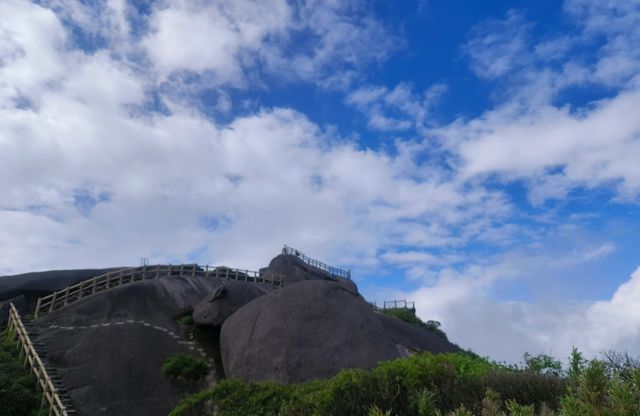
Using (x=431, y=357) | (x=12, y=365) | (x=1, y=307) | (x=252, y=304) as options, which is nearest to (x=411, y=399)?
(x=431, y=357)

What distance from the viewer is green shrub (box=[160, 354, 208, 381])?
2452 cm

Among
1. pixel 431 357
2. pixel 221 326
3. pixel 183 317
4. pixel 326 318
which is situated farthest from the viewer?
pixel 183 317

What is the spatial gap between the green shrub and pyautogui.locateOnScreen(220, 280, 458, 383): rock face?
1368 millimetres

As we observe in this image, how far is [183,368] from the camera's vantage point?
24.7 m

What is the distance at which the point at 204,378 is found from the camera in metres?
24.9

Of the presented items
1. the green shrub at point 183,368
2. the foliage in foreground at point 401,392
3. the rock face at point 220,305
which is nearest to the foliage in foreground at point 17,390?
the green shrub at point 183,368

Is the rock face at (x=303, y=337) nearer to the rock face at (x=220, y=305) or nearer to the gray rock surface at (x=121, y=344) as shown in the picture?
the rock face at (x=220, y=305)

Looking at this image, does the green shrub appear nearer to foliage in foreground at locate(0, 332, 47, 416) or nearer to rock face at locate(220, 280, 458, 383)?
rock face at locate(220, 280, 458, 383)

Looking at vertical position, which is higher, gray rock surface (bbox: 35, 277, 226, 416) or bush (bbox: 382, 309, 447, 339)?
bush (bbox: 382, 309, 447, 339)

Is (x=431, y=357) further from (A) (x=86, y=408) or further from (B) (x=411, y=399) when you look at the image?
(A) (x=86, y=408)

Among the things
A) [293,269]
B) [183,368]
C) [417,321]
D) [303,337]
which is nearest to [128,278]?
[183,368]

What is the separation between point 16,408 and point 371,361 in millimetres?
14888

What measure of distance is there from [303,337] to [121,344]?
10520mm

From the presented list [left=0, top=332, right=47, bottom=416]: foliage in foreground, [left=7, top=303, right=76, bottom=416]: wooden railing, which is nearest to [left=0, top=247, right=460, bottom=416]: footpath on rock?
[left=7, top=303, right=76, bottom=416]: wooden railing
